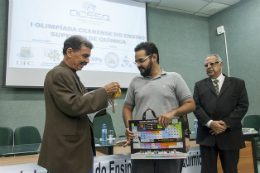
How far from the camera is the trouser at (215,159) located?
72.9 inches

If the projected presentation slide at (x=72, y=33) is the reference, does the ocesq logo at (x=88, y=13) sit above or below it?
above

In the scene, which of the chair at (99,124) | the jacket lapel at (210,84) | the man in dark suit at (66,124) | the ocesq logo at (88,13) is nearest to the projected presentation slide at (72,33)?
the ocesq logo at (88,13)

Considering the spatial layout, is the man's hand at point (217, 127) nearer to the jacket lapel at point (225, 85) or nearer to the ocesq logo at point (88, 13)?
the jacket lapel at point (225, 85)

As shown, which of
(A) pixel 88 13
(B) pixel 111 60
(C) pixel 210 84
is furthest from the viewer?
(B) pixel 111 60

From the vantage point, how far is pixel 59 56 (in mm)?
3621

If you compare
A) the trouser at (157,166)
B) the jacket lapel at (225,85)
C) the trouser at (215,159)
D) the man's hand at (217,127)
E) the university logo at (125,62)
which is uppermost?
the university logo at (125,62)

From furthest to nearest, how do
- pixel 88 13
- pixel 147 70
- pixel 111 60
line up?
pixel 111 60 < pixel 88 13 < pixel 147 70

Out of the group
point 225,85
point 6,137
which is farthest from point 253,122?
point 6,137

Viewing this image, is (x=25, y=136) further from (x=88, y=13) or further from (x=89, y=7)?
(x=89, y=7)

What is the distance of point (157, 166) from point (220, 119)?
0.94 metres

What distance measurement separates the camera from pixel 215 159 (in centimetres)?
192

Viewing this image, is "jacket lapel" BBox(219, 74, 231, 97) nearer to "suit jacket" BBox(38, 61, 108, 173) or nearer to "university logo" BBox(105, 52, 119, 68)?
"suit jacket" BBox(38, 61, 108, 173)

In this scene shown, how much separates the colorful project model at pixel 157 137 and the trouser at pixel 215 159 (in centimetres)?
74

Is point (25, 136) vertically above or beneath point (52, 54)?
beneath
